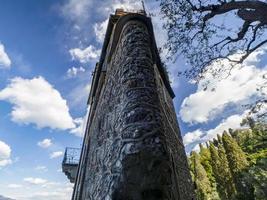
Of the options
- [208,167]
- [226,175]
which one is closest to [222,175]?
[226,175]

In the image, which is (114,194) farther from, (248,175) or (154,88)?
(248,175)

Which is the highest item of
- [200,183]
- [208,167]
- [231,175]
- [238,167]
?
[208,167]

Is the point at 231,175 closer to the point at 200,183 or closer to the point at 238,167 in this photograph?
the point at 238,167

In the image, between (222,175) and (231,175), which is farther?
(222,175)

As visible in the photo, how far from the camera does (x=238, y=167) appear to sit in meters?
21.0

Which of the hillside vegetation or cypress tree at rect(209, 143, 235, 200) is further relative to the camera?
cypress tree at rect(209, 143, 235, 200)

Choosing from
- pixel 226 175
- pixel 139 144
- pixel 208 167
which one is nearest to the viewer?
pixel 139 144

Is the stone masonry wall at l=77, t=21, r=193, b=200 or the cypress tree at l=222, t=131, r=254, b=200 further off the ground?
the cypress tree at l=222, t=131, r=254, b=200

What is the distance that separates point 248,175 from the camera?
1831 cm

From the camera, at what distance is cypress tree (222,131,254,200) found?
19094 mm

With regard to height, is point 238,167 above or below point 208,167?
below

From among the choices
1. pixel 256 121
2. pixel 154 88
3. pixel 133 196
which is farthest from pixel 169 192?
A: pixel 256 121

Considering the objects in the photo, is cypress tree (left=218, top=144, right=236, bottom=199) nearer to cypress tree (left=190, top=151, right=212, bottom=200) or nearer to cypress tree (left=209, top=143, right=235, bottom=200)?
cypress tree (left=209, top=143, right=235, bottom=200)

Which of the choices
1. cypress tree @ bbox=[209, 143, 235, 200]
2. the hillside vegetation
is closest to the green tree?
the hillside vegetation
